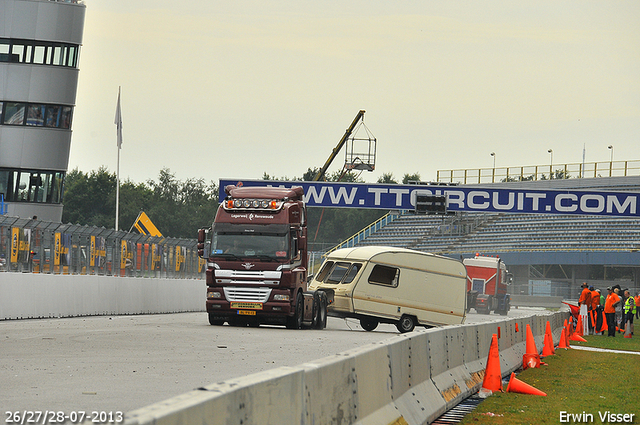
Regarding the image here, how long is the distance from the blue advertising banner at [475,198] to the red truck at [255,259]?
21.7m

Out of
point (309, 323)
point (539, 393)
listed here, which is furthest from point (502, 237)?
point (539, 393)

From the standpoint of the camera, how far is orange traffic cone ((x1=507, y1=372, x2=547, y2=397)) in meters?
12.0

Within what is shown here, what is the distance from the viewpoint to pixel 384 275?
25.5 m

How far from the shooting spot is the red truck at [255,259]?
22234mm

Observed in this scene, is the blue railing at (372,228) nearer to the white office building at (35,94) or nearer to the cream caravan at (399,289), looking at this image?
the white office building at (35,94)

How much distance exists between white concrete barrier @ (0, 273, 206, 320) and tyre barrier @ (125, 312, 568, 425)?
1263 centimetres

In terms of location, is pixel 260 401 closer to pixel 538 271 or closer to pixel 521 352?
pixel 521 352

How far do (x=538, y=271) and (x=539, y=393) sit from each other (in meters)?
57.9

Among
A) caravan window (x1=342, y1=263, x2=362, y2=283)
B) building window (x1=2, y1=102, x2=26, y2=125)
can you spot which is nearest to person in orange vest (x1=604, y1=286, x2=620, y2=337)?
caravan window (x1=342, y1=263, x2=362, y2=283)

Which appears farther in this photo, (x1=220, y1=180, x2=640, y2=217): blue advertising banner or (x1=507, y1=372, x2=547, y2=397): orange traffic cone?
(x1=220, y1=180, x2=640, y2=217): blue advertising banner

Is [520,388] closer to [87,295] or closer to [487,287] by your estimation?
[87,295]

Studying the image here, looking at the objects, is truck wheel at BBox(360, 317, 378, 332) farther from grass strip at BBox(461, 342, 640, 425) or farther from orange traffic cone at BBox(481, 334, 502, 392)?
orange traffic cone at BBox(481, 334, 502, 392)

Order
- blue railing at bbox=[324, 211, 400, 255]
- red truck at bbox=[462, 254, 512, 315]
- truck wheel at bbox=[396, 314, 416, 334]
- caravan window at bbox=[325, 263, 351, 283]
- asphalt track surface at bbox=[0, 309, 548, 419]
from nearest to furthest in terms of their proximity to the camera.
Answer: asphalt track surface at bbox=[0, 309, 548, 419]
truck wheel at bbox=[396, 314, 416, 334]
caravan window at bbox=[325, 263, 351, 283]
red truck at bbox=[462, 254, 512, 315]
blue railing at bbox=[324, 211, 400, 255]

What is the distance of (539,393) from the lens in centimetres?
1193
